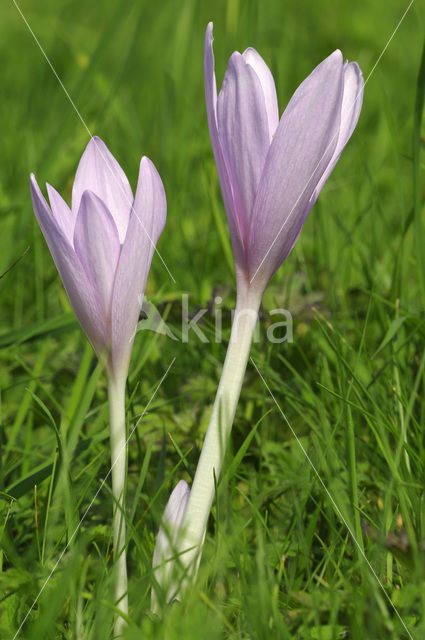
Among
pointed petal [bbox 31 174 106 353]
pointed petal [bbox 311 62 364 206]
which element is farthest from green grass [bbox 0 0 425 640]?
pointed petal [bbox 311 62 364 206]

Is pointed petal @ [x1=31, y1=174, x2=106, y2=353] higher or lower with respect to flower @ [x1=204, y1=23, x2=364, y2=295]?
lower

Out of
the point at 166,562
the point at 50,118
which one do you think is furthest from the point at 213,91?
the point at 50,118

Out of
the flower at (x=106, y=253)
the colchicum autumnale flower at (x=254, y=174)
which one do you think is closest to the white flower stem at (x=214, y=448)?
the colchicum autumnale flower at (x=254, y=174)

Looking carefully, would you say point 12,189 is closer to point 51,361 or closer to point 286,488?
point 51,361

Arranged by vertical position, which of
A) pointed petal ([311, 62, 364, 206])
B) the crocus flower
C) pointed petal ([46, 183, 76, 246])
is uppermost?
pointed petal ([311, 62, 364, 206])

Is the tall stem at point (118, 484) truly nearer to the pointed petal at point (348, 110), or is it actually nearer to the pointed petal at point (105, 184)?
the pointed petal at point (105, 184)

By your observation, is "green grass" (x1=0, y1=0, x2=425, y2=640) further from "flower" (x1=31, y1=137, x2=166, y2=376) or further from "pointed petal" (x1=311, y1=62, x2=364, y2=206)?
"pointed petal" (x1=311, y1=62, x2=364, y2=206)

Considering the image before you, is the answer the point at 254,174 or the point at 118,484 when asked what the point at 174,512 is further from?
the point at 254,174
